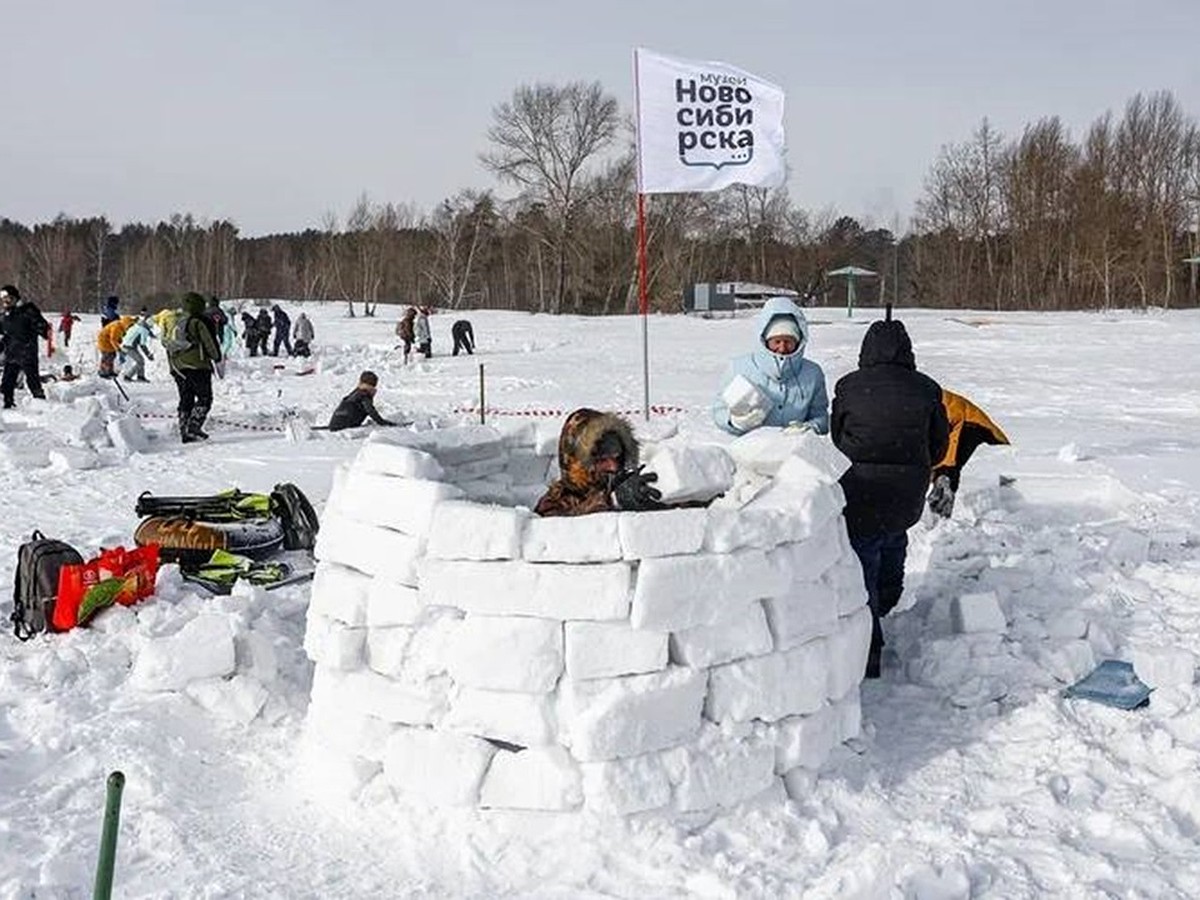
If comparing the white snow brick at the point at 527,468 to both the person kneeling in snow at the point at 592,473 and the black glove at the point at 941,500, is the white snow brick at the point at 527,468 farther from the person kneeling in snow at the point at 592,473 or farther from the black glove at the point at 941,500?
the black glove at the point at 941,500

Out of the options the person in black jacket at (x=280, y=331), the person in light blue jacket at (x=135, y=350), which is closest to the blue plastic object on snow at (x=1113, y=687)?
the person in light blue jacket at (x=135, y=350)

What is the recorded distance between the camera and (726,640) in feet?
11.7

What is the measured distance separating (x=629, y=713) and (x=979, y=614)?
81.5 inches

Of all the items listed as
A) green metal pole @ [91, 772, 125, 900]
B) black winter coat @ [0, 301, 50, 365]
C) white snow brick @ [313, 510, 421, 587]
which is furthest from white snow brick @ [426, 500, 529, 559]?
black winter coat @ [0, 301, 50, 365]

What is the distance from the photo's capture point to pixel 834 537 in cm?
404

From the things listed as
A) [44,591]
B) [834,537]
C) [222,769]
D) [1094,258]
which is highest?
[1094,258]

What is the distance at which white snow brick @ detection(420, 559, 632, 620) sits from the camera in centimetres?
342

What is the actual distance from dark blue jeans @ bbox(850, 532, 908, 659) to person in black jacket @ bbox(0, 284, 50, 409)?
1120 centimetres

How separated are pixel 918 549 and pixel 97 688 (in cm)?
431

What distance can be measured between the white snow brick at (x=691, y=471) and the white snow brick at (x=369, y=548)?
0.96 metres

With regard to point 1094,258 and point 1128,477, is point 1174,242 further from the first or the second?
point 1128,477

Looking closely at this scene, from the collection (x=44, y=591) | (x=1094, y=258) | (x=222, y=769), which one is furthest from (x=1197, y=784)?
(x=1094, y=258)

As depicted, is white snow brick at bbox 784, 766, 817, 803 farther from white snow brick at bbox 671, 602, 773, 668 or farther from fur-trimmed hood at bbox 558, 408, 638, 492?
fur-trimmed hood at bbox 558, 408, 638, 492

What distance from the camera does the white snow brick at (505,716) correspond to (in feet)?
11.2
